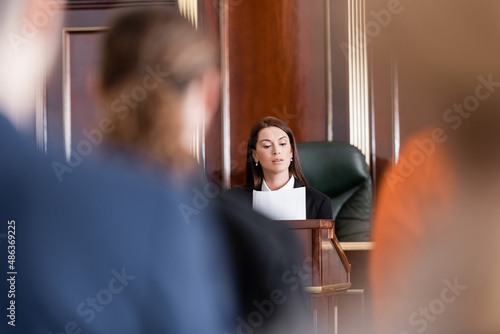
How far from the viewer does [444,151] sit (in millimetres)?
3867

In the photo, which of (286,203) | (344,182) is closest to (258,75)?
(344,182)

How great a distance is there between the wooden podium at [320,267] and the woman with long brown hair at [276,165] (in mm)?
904

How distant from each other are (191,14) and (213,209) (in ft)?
0.75

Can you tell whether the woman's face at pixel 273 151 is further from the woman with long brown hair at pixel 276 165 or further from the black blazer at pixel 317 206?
the black blazer at pixel 317 206

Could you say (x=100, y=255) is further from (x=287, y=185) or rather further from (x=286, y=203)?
(x=287, y=185)

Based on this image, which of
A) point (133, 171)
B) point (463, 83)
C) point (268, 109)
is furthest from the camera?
point (268, 109)

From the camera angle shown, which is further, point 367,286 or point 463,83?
point 463,83

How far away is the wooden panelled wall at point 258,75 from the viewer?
4.06 m

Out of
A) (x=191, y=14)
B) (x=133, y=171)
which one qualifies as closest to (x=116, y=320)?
(x=133, y=171)

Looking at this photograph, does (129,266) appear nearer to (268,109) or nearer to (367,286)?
(367,286)

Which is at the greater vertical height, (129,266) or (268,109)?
(268,109)

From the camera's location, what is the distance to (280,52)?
4.14 meters

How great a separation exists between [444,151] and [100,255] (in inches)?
132

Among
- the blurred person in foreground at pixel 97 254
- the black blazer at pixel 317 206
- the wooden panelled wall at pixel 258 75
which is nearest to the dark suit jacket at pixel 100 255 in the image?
the blurred person in foreground at pixel 97 254
